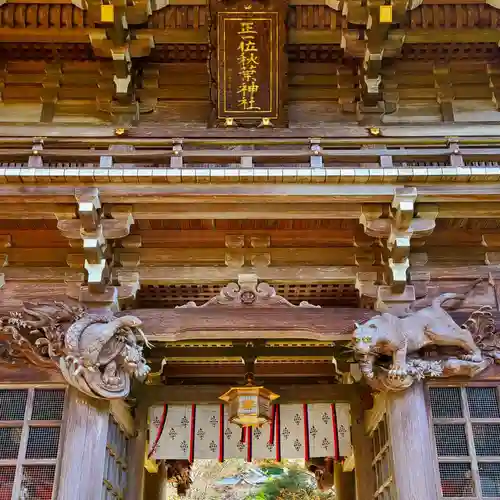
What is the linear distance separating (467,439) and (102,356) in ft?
11.8

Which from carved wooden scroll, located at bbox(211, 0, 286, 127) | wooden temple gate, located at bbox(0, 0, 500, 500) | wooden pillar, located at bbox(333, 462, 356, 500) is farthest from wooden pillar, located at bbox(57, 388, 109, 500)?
wooden pillar, located at bbox(333, 462, 356, 500)

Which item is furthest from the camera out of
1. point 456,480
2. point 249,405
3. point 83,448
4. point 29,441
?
point 249,405

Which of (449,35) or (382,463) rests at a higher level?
(449,35)

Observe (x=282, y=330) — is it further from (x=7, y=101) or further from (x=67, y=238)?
(x=7, y=101)

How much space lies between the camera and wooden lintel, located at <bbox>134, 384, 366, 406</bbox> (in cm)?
774

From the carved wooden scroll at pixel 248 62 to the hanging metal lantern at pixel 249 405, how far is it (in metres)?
3.27

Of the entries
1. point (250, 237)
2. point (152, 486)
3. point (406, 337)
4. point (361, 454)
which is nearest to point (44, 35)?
point (250, 237)

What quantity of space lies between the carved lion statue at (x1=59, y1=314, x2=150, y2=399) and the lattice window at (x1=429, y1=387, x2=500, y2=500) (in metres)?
2.97

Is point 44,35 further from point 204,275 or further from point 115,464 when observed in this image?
point 115,464

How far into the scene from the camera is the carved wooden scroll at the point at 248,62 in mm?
7543

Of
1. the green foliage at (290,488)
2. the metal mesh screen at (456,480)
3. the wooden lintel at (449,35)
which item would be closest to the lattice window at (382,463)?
A: the metal mesh screen at (456,480)

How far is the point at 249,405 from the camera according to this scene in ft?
23.5

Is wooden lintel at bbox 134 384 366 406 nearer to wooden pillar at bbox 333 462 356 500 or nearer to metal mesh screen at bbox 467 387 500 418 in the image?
wooden pillar at bbox 333 462 356 500

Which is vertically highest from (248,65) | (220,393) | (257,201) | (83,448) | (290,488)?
(248,65)
